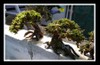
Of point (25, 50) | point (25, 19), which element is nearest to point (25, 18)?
point (25, 19)

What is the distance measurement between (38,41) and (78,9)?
1.71 ft

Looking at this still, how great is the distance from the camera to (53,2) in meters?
1.86

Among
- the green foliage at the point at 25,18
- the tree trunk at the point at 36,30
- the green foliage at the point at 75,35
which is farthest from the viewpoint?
the tree trunk at the point at 36,30

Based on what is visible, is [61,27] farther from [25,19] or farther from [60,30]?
[25,19]

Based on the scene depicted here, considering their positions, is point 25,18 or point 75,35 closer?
point 75,35

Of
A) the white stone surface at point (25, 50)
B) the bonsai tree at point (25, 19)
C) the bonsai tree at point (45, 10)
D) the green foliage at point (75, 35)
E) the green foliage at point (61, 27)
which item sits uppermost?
→ the bonsai tree at point (45, 10)

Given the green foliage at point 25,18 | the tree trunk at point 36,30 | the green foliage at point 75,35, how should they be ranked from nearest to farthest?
the green foliage at point 75,35
the green foliage at point 25,18
the tree trunk at point 36,30

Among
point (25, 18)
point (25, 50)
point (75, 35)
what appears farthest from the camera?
point (25, 50)

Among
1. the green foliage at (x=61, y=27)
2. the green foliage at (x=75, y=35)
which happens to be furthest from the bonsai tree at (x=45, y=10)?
the green foliage at (x=75, y=35)

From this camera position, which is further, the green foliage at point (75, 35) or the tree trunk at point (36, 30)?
the tree trunk at point (36, 30)

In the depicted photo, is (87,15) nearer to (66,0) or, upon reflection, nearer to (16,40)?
(66,0)

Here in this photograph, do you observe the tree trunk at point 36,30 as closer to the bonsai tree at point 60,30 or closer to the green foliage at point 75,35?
the bonsai tree at point 60,30

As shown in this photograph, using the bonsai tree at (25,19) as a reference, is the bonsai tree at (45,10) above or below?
above
